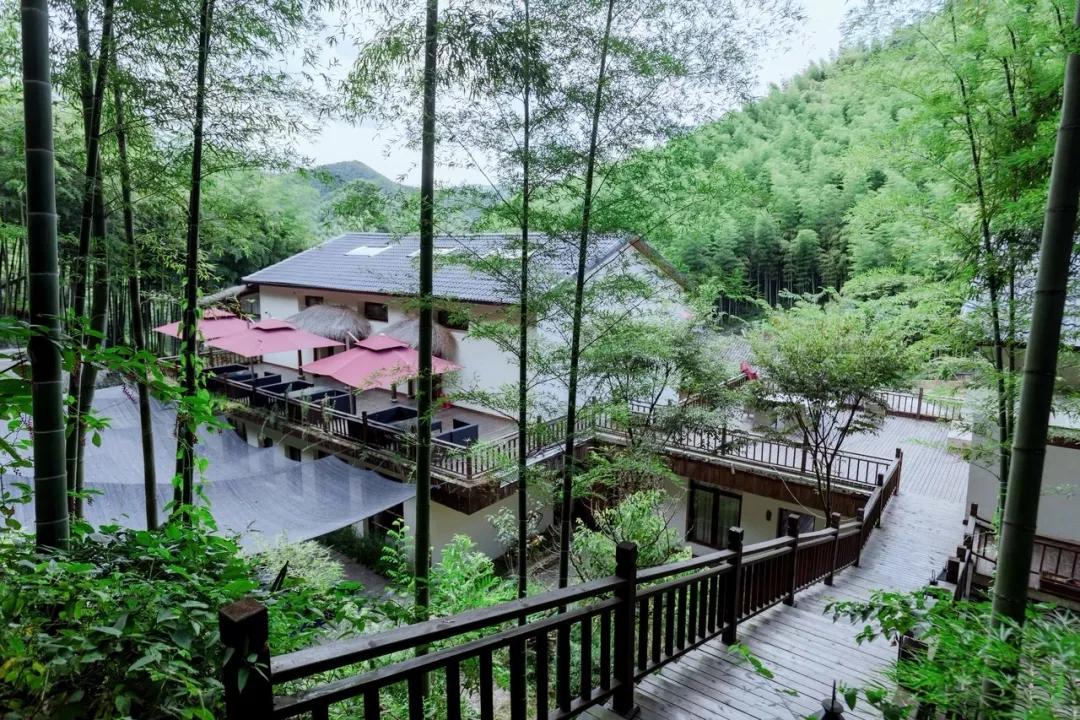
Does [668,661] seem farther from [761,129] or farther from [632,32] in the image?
[761,129]

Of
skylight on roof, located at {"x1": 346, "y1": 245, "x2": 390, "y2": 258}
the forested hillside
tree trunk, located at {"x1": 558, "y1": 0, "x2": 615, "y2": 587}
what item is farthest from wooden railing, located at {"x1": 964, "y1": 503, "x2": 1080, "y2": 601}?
skylight on roof, located at {"x1": 346, "y1": 245, "x2": 390, "y2": 258}

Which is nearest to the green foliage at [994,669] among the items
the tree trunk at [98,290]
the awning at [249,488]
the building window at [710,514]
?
the tree trunk at [98,290]

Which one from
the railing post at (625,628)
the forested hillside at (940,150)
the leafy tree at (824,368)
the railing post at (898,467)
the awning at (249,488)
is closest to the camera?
the railing post at (625,628)

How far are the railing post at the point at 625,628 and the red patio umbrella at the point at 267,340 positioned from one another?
8283 millimetres

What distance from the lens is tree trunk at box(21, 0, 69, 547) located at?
1445mm

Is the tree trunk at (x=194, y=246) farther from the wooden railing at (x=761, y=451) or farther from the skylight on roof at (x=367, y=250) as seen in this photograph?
the skylight on roof at (x=367, y=250)

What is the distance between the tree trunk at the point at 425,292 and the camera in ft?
9.59

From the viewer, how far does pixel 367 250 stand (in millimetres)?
13758

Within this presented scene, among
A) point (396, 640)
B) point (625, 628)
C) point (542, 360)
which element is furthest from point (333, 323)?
point (396, 640)

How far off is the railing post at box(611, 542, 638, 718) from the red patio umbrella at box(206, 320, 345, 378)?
326 inches

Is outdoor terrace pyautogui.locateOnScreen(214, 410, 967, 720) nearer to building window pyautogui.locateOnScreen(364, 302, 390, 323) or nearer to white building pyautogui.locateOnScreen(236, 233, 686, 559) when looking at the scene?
white building pyautogui.locateOnScreen(236, 233, 686, 559)

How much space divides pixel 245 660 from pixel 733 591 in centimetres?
296

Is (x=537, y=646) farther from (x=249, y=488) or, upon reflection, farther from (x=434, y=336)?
(x=434, y=336)

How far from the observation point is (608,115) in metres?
3.31
